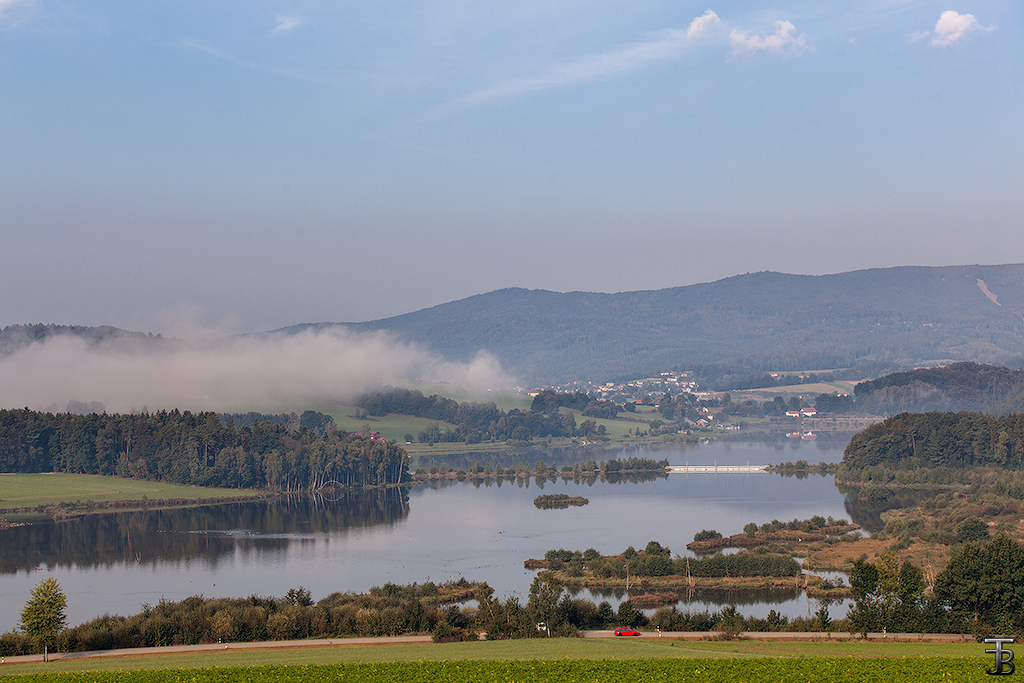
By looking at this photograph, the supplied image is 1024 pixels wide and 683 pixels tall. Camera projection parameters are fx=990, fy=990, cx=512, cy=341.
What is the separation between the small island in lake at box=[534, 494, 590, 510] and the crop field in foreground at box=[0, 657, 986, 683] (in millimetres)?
50800

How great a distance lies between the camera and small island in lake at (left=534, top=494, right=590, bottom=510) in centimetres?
7081

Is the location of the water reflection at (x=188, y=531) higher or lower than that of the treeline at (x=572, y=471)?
lower

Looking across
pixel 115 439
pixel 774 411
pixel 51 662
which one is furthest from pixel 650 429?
pixel 51 662

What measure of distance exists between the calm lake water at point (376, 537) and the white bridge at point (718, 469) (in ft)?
11.0

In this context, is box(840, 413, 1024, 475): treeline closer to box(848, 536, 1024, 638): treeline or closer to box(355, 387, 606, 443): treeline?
box(848, 536, 1024, 638): treeline

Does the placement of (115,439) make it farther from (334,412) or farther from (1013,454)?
(1013,454)

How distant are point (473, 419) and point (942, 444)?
74.9 m

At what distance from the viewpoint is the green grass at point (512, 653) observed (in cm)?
2127

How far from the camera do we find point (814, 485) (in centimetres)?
7831

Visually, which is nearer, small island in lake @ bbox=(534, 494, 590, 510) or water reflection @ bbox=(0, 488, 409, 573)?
water reflection @ bbox=(0, 488, 409, 573)

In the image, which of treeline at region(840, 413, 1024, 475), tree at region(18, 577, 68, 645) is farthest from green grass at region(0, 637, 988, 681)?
treeline at region(840, 413, 1024, 475)

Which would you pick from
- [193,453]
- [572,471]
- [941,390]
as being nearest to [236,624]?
[193,453]

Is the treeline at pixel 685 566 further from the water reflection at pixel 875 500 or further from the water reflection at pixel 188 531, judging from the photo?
the water reflection at pixel 188 531

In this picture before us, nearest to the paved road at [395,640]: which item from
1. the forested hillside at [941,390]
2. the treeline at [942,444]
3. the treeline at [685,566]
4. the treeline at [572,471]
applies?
the treeline at [685,566]
